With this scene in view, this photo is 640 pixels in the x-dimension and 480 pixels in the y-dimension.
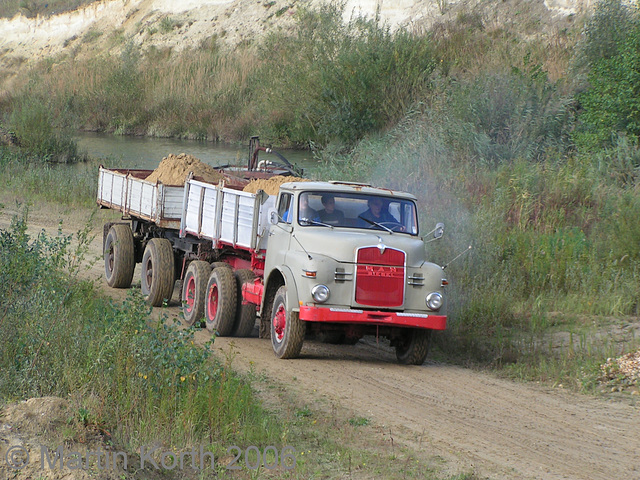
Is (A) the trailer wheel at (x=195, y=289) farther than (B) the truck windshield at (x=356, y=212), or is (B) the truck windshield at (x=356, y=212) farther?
(A) the trailer wheel at (x=195, y=289)

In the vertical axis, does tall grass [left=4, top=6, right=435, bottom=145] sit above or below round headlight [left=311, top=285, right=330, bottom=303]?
above

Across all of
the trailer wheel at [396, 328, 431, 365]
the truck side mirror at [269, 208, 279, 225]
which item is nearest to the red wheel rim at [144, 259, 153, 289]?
the truck side mirror at [269, 208, 279, 225]

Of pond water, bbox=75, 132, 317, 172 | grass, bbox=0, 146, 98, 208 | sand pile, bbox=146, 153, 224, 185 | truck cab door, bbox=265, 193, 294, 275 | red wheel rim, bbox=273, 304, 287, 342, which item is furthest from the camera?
pond water, bbox=75, 132, 317, 172

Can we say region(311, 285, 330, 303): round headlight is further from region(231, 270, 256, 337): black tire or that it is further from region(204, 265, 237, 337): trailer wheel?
region(204, 265, 237, 337): trailer wheel

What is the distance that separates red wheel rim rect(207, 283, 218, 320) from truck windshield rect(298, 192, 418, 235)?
1.92 meters

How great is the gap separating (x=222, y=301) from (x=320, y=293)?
6.86ft

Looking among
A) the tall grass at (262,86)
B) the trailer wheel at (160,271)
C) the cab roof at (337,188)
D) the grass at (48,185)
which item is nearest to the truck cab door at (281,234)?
the cab roof at (337,188)

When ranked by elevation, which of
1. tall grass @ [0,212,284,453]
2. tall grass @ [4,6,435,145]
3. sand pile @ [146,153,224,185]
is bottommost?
tall grass @ [0,212,284,453]

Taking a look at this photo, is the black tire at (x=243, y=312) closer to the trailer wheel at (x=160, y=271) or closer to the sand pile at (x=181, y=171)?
the trailer wheel at (x=160, y=271)

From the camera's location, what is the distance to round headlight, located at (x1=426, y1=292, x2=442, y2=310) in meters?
8.85

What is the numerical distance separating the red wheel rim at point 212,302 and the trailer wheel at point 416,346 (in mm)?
2687

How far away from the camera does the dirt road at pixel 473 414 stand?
20.0 ft

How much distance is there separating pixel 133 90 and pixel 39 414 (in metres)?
42.3

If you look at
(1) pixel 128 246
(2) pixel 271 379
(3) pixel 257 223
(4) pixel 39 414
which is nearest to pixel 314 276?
(2) pixel 271 379
